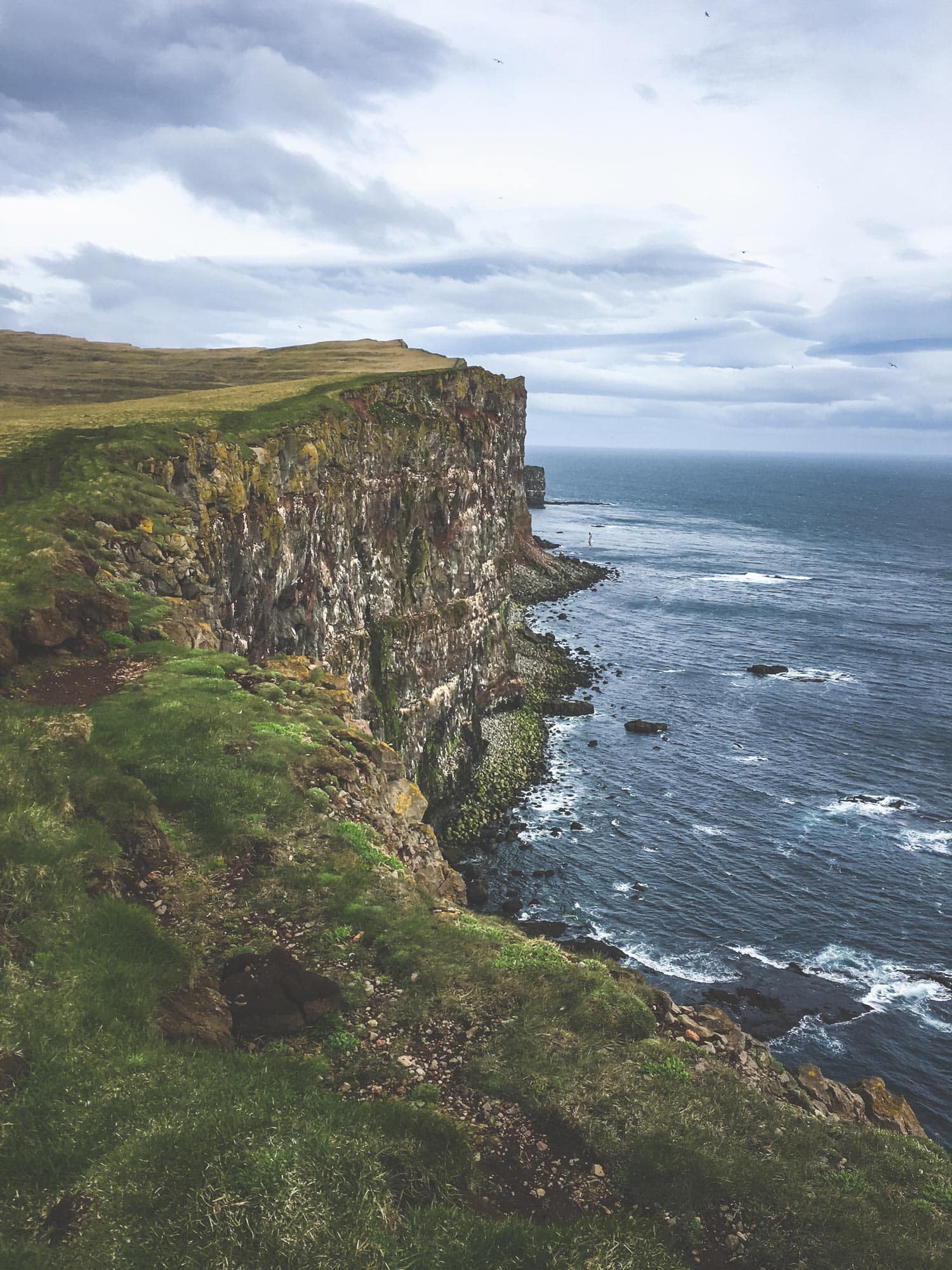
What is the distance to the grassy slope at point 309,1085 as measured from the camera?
8.82 metres

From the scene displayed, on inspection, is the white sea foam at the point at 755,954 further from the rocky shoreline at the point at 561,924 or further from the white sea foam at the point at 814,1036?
the rocky shoreline at the point at 561,924

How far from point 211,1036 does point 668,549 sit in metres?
184

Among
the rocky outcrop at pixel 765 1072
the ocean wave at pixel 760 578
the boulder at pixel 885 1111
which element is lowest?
the boulder at pixel 885 1111

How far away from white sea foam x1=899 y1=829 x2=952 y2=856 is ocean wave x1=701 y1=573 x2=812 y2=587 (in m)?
95.0

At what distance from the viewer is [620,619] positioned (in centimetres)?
12038

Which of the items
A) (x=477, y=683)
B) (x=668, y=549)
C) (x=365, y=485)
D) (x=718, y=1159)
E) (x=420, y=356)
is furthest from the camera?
(x=668, y=549)

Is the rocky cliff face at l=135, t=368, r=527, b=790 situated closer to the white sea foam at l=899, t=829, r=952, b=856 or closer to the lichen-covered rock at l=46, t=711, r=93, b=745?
the lichen-covered rock at l=46, t=711, r=93, b=745

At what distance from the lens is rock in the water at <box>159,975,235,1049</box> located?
38.8 ft

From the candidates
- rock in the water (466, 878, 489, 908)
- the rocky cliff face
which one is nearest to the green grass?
the rocky cliff face

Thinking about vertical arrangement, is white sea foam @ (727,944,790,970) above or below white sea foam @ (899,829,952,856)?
below

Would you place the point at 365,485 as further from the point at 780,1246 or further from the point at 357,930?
the point at 780,1246

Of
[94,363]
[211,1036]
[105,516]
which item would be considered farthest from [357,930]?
[94,363]

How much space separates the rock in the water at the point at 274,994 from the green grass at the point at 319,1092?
38 centimetres

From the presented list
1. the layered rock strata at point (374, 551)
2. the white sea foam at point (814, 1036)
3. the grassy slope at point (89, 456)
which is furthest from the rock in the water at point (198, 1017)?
the white sea foam at point (814, 1036)
